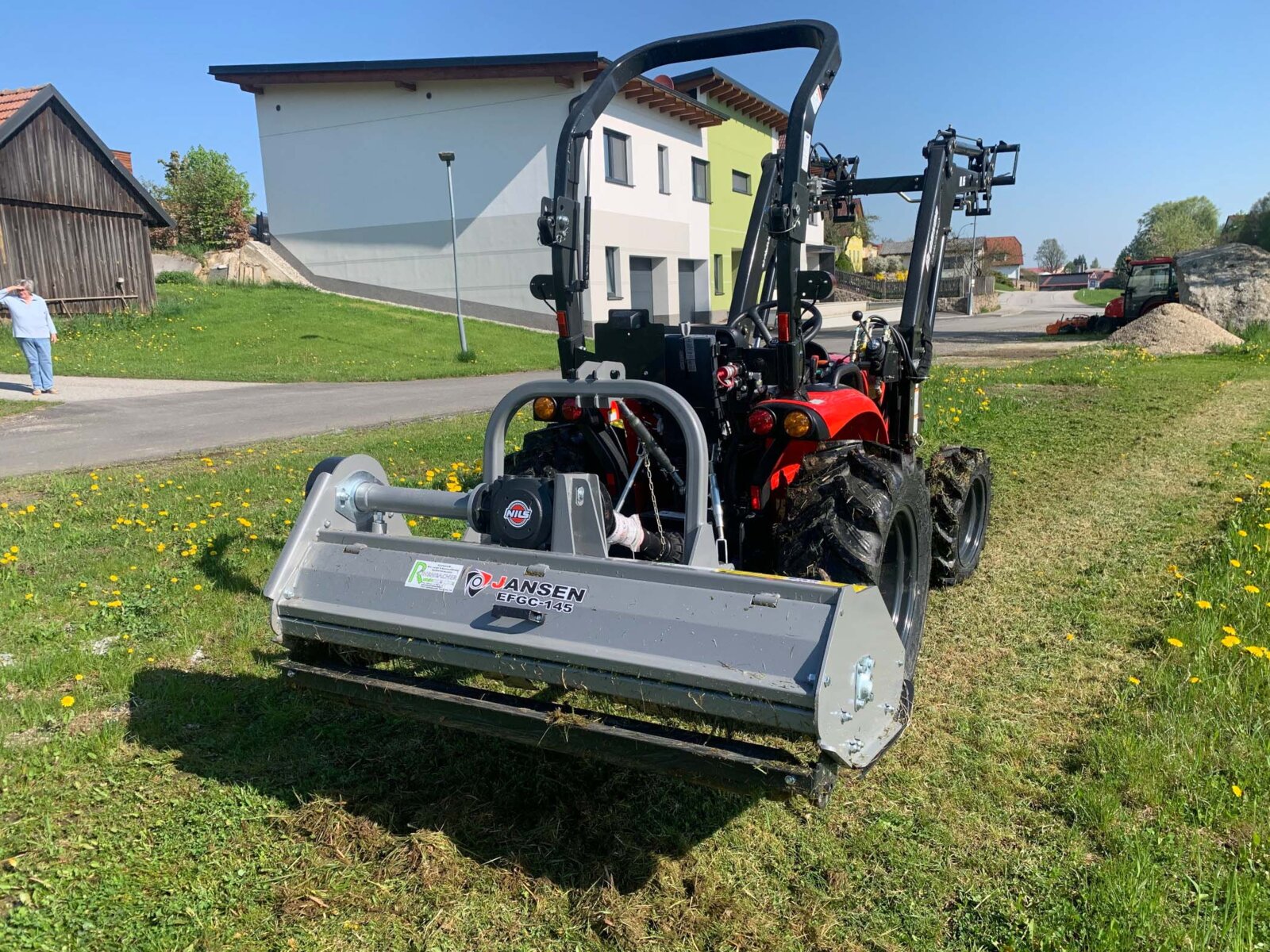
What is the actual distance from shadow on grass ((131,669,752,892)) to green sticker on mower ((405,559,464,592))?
74 cm

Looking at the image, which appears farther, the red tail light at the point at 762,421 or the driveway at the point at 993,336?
the driveway at the point at 993,336

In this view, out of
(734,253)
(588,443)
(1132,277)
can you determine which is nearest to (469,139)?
(734,253)

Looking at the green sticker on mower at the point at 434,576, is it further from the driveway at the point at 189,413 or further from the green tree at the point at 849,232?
the green tree at the point at 849,232

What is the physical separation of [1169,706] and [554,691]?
2.27 meters

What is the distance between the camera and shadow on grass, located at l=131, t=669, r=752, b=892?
2824mm

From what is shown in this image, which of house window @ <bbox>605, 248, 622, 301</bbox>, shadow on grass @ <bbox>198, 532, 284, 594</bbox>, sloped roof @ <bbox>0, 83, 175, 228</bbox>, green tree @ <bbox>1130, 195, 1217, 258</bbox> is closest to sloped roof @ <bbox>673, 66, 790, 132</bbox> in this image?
house window @ <bbox>605, 248, 622, 301</bbox>

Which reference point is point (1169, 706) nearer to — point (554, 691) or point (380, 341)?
point (554, 691)

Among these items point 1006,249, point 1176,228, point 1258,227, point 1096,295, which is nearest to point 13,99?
point 1258,227

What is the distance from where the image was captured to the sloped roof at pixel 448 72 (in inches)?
906

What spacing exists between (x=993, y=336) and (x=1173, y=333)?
791 centimetres

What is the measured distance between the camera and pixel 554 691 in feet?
11.4

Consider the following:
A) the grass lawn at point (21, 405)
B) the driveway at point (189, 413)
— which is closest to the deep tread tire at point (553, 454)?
the driveway at point (189, 413)

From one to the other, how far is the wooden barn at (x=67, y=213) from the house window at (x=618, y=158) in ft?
37.1

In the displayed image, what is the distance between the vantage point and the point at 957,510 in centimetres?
485
